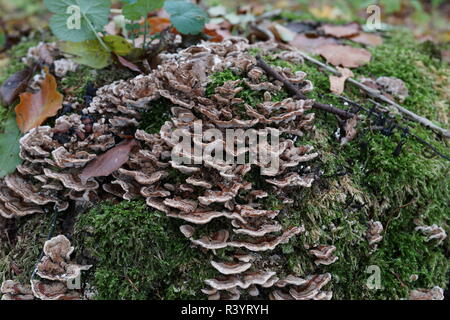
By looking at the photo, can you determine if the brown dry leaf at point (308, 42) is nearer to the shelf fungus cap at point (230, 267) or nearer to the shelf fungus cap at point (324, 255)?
the shelf fungus cap at point (324, 255)

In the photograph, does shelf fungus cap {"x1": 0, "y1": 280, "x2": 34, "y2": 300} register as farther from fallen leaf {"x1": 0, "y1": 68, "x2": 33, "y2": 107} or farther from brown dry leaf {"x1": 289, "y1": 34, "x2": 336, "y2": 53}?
brown dry leaf {"x1": 289, "y1": 34, "x2": 336, "y2": 53}

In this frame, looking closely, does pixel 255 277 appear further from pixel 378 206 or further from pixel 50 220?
pixel 50 220

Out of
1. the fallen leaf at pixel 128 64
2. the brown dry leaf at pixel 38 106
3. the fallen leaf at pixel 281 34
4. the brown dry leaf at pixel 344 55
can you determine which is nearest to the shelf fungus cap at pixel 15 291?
the brown dry leaf at pixel 38 106

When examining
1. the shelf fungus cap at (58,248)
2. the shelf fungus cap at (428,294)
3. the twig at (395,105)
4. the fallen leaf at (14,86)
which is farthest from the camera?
the fallen leaf at (14,86)

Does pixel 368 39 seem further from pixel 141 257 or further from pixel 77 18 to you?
pixel 141 257

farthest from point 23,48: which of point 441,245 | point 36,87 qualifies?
point 441,245

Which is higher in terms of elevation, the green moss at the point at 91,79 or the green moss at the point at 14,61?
the green moss at the point at 91,79

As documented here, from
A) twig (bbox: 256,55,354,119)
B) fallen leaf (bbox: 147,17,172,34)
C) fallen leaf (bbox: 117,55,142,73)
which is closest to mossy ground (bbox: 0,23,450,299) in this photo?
twig (bbox: 256,55,354,119)
